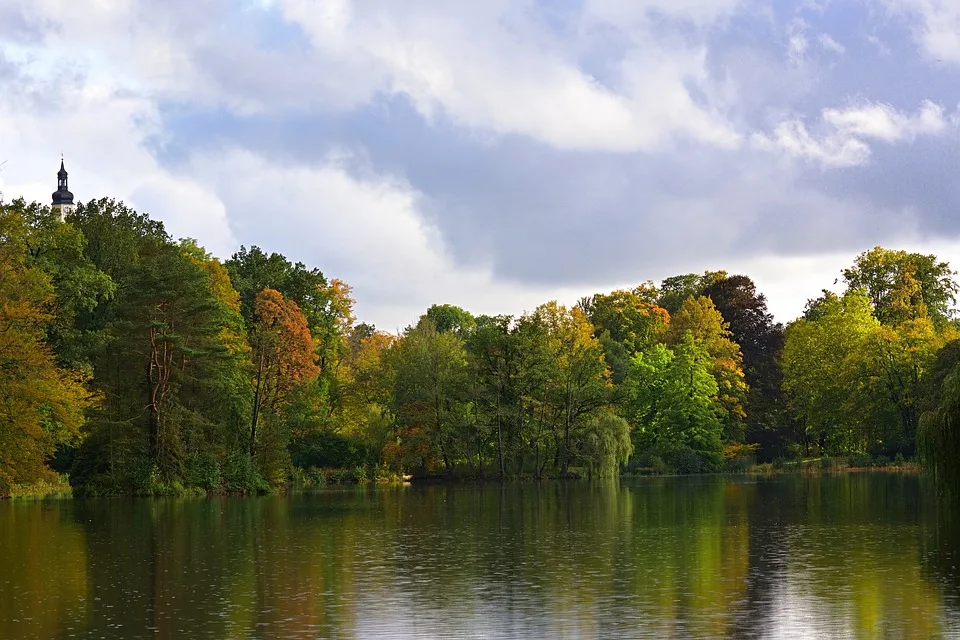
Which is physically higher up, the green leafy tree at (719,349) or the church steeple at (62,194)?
the church steeple at (62,194)

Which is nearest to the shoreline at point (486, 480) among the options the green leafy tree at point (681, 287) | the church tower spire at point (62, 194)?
the green leafy tree at point (681, 287)

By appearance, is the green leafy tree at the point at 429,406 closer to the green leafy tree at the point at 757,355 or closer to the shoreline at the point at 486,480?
the shoreline at the point at 486,480

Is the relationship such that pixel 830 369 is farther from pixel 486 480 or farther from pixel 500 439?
pixel 486 480

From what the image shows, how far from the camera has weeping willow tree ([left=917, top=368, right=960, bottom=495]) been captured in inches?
1244

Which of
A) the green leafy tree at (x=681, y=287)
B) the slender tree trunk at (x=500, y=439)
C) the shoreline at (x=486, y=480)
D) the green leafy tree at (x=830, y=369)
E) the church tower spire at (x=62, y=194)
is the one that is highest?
the church tower spire at (x=62, y=194)

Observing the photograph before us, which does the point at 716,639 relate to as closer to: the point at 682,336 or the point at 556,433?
the point at 556,433

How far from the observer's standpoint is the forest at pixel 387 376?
59.4 metres

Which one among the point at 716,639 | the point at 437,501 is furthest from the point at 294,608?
the point at 437,501

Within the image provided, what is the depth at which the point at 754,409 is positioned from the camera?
326ft

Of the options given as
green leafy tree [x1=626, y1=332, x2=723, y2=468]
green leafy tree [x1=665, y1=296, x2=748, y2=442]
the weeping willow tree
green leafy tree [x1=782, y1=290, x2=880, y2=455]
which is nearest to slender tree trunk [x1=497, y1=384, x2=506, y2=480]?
green leafy tree [x1=626, y1=332, x2=723, y2=468]

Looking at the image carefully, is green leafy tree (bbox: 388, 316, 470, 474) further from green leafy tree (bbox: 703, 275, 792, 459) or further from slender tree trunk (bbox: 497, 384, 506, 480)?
green leafy tree (bbox: 703, 275, 792, 459)

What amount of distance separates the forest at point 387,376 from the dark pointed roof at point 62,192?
85.0 metres

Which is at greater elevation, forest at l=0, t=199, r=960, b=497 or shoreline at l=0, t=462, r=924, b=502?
forest at l=0, t=199, r=960, b=497

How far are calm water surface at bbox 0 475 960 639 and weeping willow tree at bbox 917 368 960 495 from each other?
156cm
